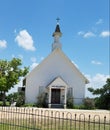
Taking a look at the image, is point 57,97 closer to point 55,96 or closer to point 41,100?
point 55,96

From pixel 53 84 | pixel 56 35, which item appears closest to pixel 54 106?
pixel 53 84

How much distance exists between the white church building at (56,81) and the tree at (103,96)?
180cm

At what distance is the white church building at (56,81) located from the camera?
34594 millimetres

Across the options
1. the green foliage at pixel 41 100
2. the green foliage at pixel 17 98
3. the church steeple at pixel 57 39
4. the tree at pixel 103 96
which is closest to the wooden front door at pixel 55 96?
the green foliage at pixel 41 100

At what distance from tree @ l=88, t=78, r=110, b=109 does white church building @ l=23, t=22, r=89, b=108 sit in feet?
5.91

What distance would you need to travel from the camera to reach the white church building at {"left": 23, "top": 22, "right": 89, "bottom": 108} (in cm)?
3459

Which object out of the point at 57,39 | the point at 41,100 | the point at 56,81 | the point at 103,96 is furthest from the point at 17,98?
the point at 57,39

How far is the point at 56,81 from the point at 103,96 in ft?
18.2

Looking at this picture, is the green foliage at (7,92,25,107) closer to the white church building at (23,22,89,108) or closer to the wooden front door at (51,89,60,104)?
the white church building at (23,22,89,108)

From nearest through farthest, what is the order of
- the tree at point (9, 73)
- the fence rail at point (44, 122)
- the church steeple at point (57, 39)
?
the fence rail at point (44, 122), the tree at point (9, 73), the church steeple at point (57, 39)

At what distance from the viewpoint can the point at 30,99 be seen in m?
34.8

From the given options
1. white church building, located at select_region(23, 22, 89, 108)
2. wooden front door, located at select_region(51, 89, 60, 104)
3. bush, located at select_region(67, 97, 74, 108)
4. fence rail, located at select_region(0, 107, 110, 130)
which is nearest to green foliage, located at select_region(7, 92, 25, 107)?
white church building, located at select_region(23, 22, 89, 108)

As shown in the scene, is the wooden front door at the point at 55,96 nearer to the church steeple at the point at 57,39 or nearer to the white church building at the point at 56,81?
the white church building at the point at 56,81

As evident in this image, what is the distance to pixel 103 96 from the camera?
3444 cm
